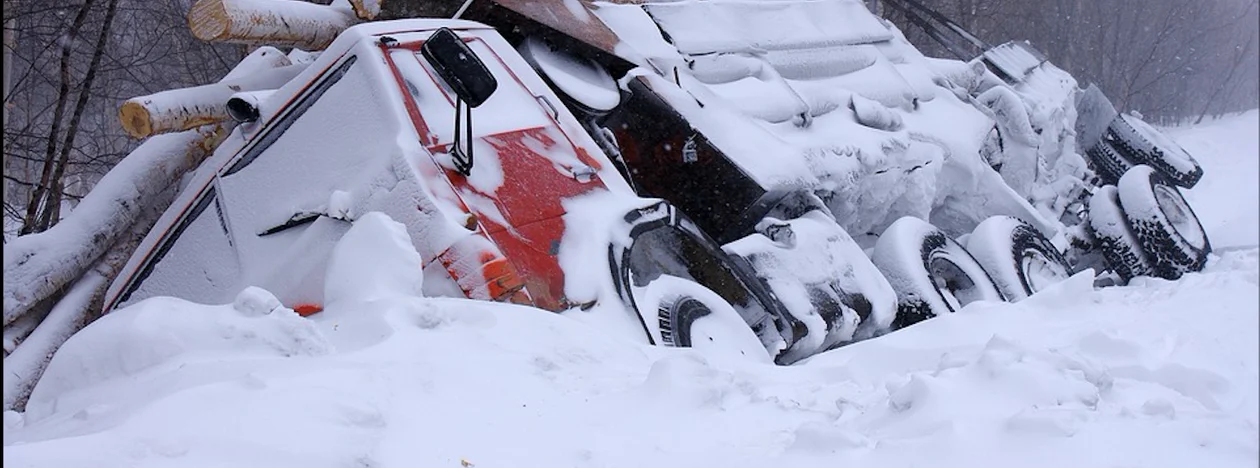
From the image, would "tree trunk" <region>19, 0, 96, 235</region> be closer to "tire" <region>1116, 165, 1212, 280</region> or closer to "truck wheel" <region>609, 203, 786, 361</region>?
"truck wheel" <region>609, 203, 786, 361</region>

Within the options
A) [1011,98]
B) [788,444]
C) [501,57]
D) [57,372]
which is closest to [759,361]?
[788,444]

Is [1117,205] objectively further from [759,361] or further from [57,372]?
[57,372]

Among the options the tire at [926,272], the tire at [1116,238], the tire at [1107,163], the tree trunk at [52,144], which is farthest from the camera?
the tire at [1107,163]

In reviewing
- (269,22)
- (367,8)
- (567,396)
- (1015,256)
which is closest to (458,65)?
(567,396)

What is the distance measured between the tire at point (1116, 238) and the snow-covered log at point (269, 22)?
4822mm

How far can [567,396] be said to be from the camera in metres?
2.69

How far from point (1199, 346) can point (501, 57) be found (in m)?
3.11

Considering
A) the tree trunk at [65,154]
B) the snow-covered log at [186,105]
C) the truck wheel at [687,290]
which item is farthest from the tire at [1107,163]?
the tree trunk at [65,154]

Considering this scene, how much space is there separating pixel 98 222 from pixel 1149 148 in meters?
7.50

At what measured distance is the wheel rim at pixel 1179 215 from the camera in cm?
668

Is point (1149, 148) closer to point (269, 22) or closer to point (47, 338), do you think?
point (269, 22)

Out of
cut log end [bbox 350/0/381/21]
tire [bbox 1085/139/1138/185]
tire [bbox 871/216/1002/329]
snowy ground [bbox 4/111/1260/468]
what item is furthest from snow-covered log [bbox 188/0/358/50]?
tire [bbox 1085/139/1138/185]

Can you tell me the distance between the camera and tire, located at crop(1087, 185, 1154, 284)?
657 centimetres

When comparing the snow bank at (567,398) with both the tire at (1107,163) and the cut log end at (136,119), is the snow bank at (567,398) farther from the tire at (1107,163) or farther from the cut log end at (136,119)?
the tire at (1107,163)
